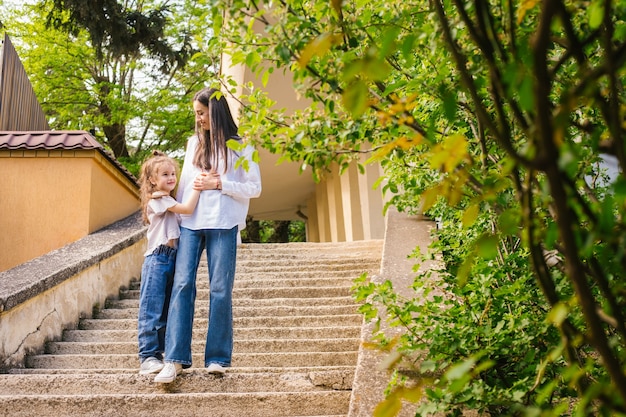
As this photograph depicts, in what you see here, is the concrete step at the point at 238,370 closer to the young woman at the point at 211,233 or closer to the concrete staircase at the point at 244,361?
the concrete staircase at the point at 244,361

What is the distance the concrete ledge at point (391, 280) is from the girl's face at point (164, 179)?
1.22 metres

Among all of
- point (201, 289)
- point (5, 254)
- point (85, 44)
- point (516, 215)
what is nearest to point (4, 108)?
point (5, 254)

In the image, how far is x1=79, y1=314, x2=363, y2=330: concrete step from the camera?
5.38 m

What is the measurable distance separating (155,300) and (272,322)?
5.97 feet


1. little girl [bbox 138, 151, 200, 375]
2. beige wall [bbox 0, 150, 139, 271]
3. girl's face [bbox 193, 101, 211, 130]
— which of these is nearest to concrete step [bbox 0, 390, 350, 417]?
little girl [bbox 138, 151, 200, 375]

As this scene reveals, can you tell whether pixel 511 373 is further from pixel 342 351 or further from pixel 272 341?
pixel 272 341

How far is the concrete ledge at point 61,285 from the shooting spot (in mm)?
4570

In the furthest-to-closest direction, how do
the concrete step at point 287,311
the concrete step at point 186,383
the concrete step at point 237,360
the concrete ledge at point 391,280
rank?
the concrete step at point 287,311 → the concrete step at point 237,360 → the concrete step at point 186,383 → the concrete ledge at point 391,280

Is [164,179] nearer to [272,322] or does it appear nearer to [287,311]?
[272,322]

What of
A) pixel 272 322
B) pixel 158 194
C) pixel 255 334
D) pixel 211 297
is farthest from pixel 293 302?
pixel 158 194

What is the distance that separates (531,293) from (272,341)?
93.8 inches

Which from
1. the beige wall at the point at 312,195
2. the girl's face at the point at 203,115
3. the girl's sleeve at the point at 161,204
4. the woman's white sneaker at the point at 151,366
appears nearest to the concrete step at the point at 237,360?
the woman's white sneaker at the point at 151,366

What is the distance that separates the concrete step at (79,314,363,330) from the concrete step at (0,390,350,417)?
1879 millimetres

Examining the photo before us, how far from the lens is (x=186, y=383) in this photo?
3.64 metres
